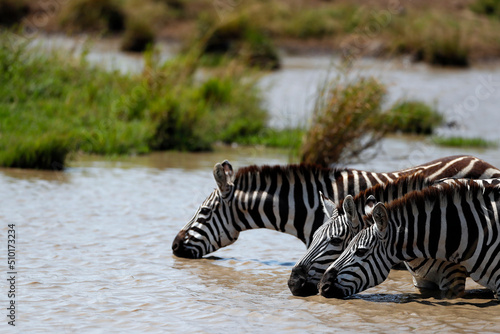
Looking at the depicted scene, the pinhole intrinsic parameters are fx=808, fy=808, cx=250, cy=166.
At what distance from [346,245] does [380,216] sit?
695 millimetres

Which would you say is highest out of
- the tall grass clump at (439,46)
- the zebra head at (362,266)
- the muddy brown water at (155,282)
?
the tall grass clump at (439,46)

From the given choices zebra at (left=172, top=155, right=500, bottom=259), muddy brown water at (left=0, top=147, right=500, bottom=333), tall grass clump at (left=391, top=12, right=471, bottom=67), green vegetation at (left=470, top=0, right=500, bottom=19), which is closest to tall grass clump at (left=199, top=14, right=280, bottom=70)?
tall grass clump at (left=391, top=12, right=471, bottom=67)

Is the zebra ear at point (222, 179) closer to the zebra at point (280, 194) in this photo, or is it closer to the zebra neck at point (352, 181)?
the zebra at point (280, 194)

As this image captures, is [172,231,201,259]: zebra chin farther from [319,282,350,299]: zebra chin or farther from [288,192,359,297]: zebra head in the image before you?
[319,282,350,299]: zebra chin

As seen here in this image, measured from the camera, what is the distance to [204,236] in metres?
7.92

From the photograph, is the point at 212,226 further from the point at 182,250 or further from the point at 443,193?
the point at 443,193

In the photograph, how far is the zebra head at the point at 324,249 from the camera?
262 inches

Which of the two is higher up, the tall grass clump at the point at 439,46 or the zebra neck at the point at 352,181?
the tall grass clump at the point at 439,46

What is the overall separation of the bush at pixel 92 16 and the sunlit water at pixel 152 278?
14380 mm

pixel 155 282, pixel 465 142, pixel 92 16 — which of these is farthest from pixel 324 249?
pixel 92 16

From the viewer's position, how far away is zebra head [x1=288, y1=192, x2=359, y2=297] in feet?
21.9

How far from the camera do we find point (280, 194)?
302 inches

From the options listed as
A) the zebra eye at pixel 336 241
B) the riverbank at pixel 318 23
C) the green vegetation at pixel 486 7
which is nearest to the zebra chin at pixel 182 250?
the zebra eye at pixel 336 241

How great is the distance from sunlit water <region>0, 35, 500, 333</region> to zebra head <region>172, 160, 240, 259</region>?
150mm
